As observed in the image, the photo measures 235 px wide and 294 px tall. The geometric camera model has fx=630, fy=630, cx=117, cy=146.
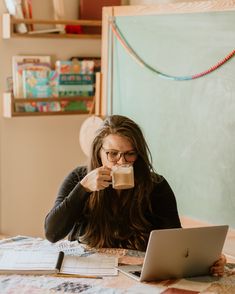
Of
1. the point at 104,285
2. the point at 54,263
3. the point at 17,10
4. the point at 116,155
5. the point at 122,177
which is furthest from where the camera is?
the point at 17,10

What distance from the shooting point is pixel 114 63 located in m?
3.38

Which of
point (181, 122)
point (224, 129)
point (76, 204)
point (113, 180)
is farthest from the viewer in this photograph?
point (181, 122)

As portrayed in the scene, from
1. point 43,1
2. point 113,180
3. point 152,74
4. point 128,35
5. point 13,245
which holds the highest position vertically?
point 43,1

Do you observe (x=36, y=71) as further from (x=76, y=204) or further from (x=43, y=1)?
(x=76, y=204)

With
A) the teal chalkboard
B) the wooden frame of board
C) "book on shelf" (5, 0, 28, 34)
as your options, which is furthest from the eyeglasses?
"book on shelf" (5, 0, 28, 34)

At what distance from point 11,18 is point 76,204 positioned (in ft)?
5.37

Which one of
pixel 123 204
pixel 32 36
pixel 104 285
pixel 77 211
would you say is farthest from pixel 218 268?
pixel 32 36

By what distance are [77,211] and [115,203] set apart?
16 cm

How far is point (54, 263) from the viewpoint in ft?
6.86

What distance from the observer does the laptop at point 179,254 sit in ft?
6.44

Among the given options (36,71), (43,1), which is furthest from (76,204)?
(43,1)

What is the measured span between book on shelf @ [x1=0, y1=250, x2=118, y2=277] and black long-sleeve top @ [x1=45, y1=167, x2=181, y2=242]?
226 millimetres

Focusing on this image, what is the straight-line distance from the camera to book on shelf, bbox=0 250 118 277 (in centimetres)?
203

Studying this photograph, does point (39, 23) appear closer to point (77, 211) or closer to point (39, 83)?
point (39, 83)
